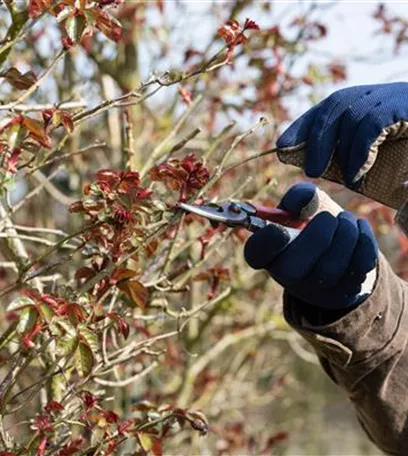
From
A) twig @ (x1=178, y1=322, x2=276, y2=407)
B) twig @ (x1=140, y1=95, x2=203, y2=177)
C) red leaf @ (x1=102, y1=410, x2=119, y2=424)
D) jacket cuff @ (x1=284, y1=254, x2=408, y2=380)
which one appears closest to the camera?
red leaf @ (x1=102, y1=410, x2=119, y2=424)

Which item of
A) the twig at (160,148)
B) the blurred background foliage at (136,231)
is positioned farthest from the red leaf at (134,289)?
the twig at (160,148)

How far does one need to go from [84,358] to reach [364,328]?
70 cm

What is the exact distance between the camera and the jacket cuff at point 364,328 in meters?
2.08

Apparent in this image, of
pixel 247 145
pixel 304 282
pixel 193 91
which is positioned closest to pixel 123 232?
pixel 304 282

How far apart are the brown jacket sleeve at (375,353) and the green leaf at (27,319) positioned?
0.67m

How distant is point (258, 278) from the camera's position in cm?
466

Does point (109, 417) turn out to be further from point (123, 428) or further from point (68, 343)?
point (68, 343)

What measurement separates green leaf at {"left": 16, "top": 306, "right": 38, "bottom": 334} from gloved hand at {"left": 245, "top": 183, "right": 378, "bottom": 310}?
0.48m

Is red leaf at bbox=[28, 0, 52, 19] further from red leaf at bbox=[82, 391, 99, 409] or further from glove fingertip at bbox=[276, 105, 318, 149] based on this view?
red leaf at bbox=[82, 391, 99, 409]

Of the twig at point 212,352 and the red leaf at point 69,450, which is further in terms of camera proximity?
the twig at point 212,352

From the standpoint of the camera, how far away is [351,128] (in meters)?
1.88

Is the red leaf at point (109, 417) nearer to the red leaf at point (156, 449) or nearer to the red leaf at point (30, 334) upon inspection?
the red leaf at point (156, 449)

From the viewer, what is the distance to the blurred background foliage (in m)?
1.84

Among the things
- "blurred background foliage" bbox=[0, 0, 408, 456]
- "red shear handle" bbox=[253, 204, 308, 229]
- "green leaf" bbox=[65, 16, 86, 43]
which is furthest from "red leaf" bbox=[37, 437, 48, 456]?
"green leaf" bbox=[65, 16, 86, 43]
